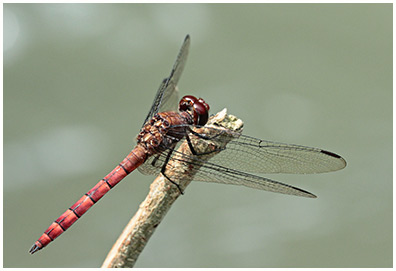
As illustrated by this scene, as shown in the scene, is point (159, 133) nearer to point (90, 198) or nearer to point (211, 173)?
point (211, 173)

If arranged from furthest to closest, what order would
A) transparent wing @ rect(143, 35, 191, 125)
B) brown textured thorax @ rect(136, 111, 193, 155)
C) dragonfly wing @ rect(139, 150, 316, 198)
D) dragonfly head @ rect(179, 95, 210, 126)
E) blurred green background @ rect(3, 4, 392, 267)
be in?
blurred green background @ rect(3, 4, 392, 267) → transparent wing @ rect(143, 35, 191, 125) → dragonfly head @ rect(179, 95, 210, 126) → brown textured thorax @ rect(136, 111, 193, 155) → dragonfly wing @ rect(139, 150, 316, 198)

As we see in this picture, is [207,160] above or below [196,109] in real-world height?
below

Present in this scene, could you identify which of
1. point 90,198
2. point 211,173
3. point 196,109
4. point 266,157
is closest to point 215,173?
point 211,173

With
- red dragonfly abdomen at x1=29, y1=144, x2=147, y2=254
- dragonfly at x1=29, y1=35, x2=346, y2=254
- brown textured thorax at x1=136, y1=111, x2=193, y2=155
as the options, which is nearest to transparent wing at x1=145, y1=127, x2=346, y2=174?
dragonfly at x1=29, y1=35, x2=346, y2=254

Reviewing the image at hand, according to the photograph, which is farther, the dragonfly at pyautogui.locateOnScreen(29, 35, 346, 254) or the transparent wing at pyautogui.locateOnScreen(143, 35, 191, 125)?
the transparent wing at pyautogui.locateOnScreen(143, 35, 191, 125)

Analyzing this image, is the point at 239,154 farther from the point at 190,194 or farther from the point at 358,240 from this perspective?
the point at 358,240

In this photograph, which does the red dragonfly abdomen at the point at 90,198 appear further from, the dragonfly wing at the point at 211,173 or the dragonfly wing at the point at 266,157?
the dragonfly wing at the point at 266,157

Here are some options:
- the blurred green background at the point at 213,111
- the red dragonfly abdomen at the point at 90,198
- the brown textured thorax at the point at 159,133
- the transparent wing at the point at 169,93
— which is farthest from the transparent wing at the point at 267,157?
the blurred green background at the point at 213,111

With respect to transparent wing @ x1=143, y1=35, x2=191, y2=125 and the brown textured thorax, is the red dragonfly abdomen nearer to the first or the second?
the brown textured thorax
